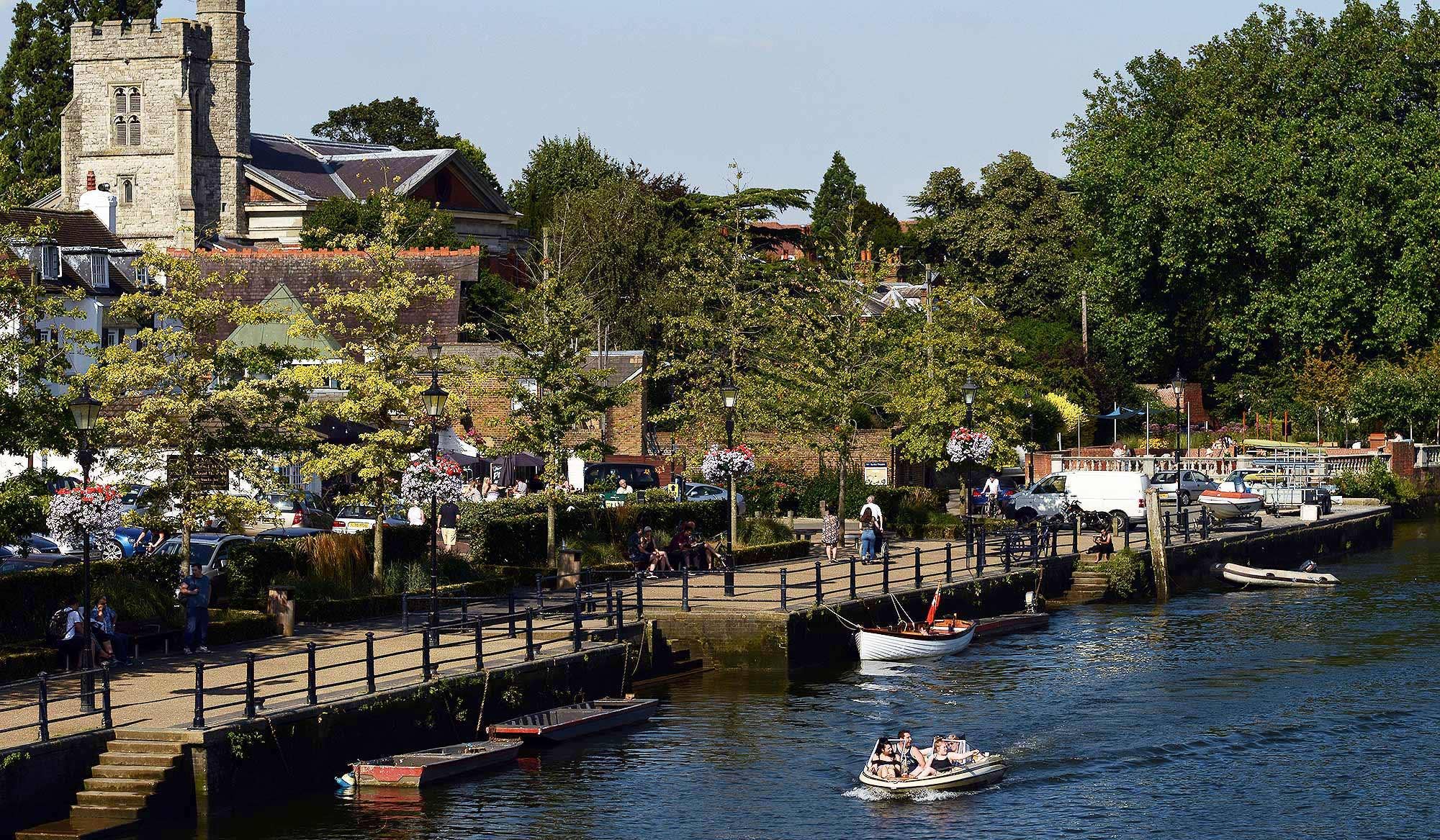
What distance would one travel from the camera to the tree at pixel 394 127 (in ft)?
414

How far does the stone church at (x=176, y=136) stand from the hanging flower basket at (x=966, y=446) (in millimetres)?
46560

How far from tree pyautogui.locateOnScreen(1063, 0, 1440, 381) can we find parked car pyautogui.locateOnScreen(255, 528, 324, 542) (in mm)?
51245

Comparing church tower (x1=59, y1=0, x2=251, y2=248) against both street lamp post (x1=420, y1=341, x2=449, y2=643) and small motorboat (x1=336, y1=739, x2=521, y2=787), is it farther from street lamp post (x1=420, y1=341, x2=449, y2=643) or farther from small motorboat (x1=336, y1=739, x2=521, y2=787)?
small motorboat (x1=336, y1=739, x2=521, y2=787)

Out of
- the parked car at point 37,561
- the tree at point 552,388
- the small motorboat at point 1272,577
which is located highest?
the tree at point 552,388

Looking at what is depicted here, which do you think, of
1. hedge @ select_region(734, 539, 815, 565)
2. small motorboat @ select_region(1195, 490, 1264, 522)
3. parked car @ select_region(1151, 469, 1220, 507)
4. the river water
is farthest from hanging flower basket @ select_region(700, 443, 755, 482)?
small motorboat @ select_region(1195, 490, 1264, 522)

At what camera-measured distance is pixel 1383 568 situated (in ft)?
198

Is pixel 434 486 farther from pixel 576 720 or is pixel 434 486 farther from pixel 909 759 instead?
pixel 909 759

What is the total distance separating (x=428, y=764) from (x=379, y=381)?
1369 cm

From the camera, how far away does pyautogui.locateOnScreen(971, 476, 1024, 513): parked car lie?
2424 inches

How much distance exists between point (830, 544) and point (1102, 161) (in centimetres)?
4787

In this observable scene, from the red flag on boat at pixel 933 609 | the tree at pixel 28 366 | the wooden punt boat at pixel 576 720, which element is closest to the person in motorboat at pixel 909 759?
the wooden punt boat at pixel 576 720

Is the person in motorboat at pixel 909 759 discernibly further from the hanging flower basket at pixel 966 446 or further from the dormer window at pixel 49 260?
the dormer window at pixel 49 260

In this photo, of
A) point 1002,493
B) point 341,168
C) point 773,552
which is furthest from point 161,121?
point 773,552

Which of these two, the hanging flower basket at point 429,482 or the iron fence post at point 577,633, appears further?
the hanging flower basket at point 429,482
